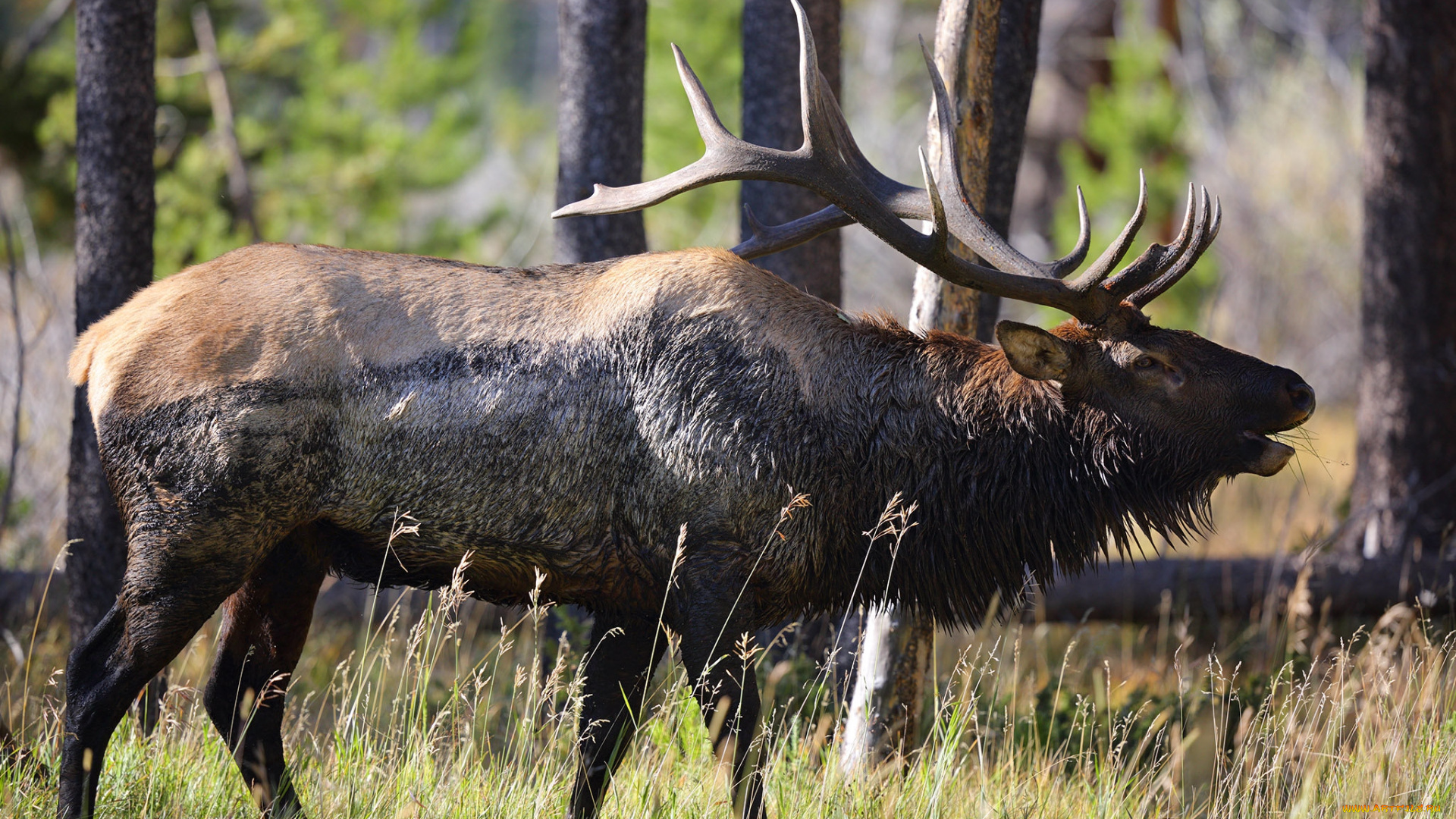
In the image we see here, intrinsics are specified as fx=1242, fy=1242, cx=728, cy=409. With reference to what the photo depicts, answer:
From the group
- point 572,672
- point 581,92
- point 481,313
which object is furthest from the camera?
point 581,92

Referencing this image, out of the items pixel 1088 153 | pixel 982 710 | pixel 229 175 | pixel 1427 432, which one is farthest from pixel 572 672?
pixel 1088 153

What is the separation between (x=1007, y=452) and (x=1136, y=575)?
318 cm

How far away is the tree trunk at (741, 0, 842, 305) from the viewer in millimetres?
5586

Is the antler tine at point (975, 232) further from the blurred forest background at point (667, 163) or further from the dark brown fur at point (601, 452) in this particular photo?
the blurred forest background at point (667, 163)

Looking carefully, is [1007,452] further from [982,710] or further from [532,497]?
[982,710]

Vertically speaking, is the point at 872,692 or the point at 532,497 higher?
the point at 532,497

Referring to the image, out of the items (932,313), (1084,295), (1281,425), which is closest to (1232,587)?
(932,313)

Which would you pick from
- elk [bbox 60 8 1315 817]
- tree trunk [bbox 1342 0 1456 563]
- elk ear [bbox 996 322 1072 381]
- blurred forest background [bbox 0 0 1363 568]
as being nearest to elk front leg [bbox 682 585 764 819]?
elk [bbox 60 8 1315 817]

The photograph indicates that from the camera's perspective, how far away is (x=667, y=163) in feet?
49.6

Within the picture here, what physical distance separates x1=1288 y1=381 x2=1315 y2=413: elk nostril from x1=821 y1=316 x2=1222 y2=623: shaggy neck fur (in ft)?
1.00

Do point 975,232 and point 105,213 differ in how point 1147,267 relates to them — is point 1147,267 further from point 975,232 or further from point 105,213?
point 105,213

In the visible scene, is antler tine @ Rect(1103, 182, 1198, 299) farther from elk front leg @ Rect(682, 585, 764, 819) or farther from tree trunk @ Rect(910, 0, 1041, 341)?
elk front leg @ Rect(682, 585, 764, 819)

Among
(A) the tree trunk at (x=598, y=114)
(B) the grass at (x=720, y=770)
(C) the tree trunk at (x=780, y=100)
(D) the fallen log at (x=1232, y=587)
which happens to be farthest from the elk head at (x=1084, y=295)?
(D) the fallen log at (x=1232, y=587)

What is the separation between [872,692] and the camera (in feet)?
14.5
